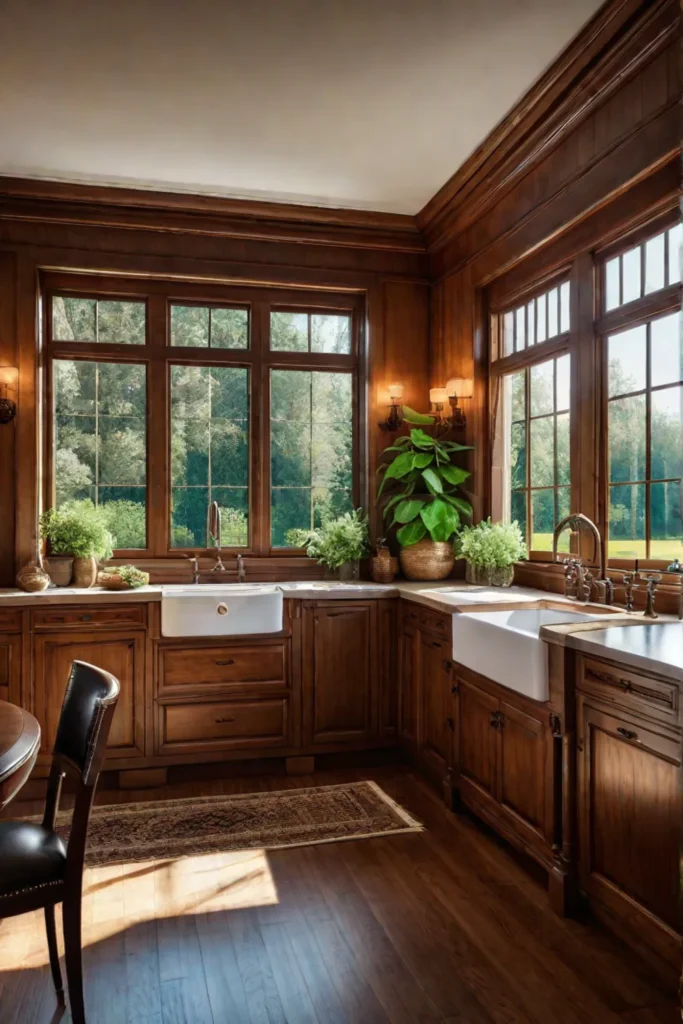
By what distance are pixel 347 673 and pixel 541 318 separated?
2.10m

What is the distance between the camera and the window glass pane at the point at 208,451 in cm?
455

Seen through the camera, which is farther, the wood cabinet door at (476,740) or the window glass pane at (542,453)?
the window glass pane at (542,453)

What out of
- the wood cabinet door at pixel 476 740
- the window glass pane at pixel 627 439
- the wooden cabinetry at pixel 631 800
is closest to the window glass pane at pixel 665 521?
the window glass pane at pixel 627 439

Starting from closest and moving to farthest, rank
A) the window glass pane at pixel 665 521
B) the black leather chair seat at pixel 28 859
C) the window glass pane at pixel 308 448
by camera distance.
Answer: the black leather chair seat at pixel 28 859
the window glass pane at pixel 665 521
the window glass pane at pixel 308 448

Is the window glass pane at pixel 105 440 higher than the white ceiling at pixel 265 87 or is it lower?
lower

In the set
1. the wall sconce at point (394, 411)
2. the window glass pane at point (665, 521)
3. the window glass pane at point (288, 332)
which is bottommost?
the window glass pane at point (665, 521)

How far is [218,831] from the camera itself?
3270 mm

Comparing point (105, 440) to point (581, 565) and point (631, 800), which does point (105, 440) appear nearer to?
point (581, 565)

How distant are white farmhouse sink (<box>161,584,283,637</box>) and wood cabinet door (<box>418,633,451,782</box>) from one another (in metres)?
0.78

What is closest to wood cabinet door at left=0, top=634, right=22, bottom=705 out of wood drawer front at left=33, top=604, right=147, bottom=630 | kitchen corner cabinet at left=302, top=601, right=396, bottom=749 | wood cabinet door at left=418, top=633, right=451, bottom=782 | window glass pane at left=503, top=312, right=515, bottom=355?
wood drawer front at left=33, top=604, right=147, bottom=630

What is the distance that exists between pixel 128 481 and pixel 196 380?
73 cm

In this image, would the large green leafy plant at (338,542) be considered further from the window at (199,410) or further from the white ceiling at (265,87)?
the white ceiling at (265,87)

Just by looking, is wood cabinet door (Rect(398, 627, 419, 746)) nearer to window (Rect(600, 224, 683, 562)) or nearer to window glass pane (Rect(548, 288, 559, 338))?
window (Rect(600, 224, 683, 562))

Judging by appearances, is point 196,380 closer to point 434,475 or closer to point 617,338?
point 434,475
